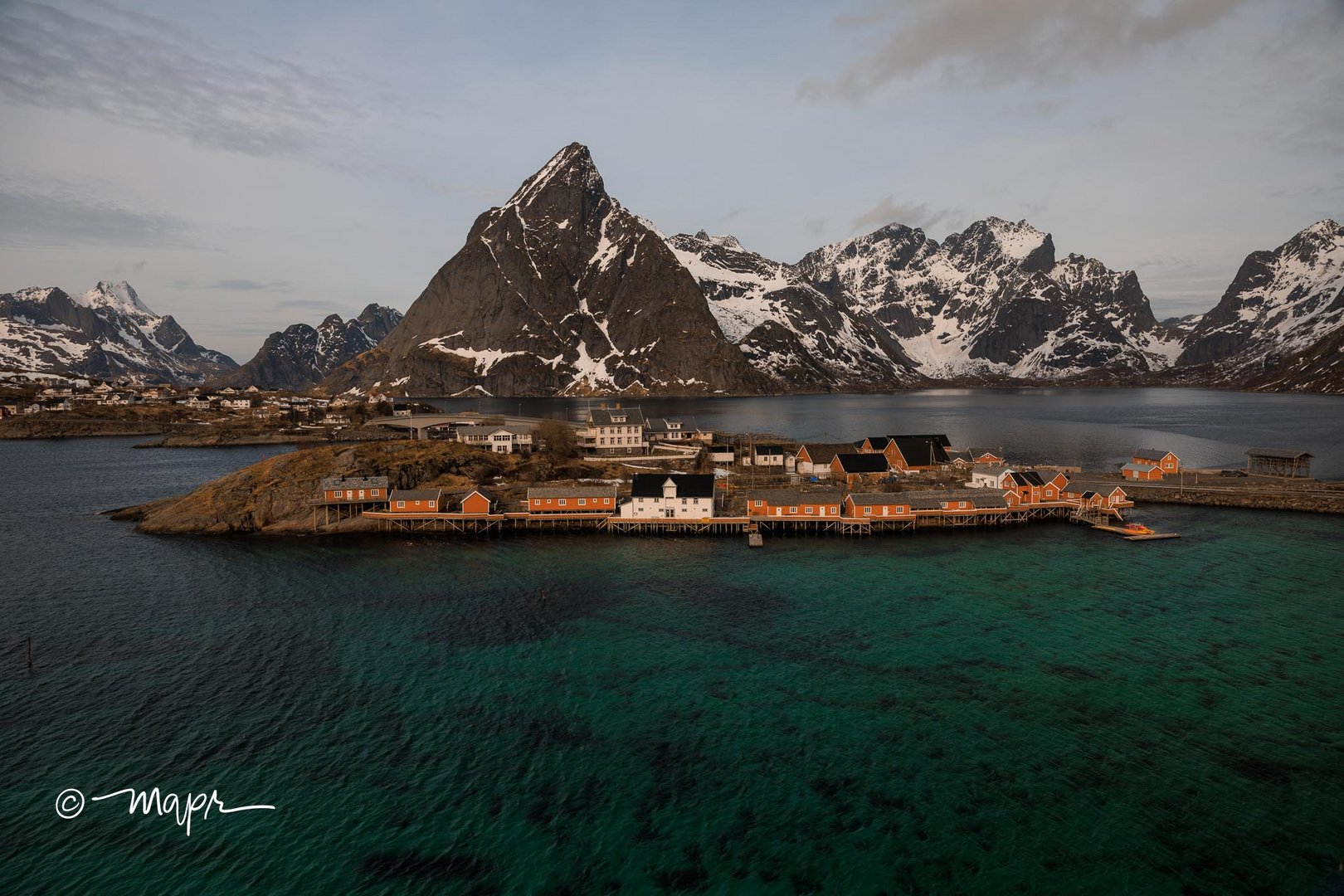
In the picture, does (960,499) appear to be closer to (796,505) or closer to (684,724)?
(796,505)

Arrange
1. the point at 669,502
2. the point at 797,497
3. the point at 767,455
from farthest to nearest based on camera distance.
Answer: the point at 767,455 < the point at 669,502 < the point at 797,497

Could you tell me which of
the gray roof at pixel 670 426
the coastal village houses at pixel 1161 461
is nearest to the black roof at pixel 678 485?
the gray roof at pixel 670 426

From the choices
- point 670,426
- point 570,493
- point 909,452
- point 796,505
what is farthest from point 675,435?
point 796,505

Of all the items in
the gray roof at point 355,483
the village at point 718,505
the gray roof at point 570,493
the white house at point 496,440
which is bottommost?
the village at point 718,505

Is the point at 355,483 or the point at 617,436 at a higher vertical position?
the point at 617,436

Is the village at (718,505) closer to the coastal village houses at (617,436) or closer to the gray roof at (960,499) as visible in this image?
the gray roof at (960,499)

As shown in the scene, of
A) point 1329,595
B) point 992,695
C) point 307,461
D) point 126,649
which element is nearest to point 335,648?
point 126,649

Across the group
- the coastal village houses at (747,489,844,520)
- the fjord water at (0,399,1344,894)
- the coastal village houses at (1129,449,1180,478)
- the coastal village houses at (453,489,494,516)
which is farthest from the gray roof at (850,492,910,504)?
the coastal village houses at (1129,449,1180,478)

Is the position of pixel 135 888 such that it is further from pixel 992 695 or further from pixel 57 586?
pixel 57 586
